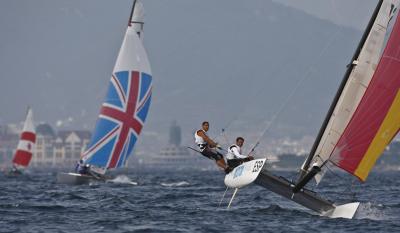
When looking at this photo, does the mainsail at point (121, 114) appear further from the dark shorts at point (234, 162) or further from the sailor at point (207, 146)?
the dark shorts at point (234, 162)

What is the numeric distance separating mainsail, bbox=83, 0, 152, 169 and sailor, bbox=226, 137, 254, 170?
26543 millimetres

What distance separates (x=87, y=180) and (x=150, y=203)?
19970mm

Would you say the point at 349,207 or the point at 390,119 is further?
the point at 349,207

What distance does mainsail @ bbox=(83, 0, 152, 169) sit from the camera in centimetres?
5862

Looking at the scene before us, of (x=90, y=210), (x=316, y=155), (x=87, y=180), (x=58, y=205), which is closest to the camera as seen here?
(x=316, y=155)

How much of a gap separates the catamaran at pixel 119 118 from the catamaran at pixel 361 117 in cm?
2780

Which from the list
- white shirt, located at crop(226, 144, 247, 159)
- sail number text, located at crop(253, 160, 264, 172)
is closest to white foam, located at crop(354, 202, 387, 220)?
sail number text, located at crop(253, 160, 264, 172)

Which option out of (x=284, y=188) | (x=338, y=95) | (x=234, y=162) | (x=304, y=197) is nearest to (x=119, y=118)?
(x=234, y=162)

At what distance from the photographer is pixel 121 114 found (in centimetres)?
5856

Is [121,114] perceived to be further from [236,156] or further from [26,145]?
[26,145]

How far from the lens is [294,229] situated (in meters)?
28.6

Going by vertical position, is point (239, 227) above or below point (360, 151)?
below

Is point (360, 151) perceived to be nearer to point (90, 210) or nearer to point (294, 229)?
point (294, 229)

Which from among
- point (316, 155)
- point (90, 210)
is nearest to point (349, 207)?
point (316, 155)
